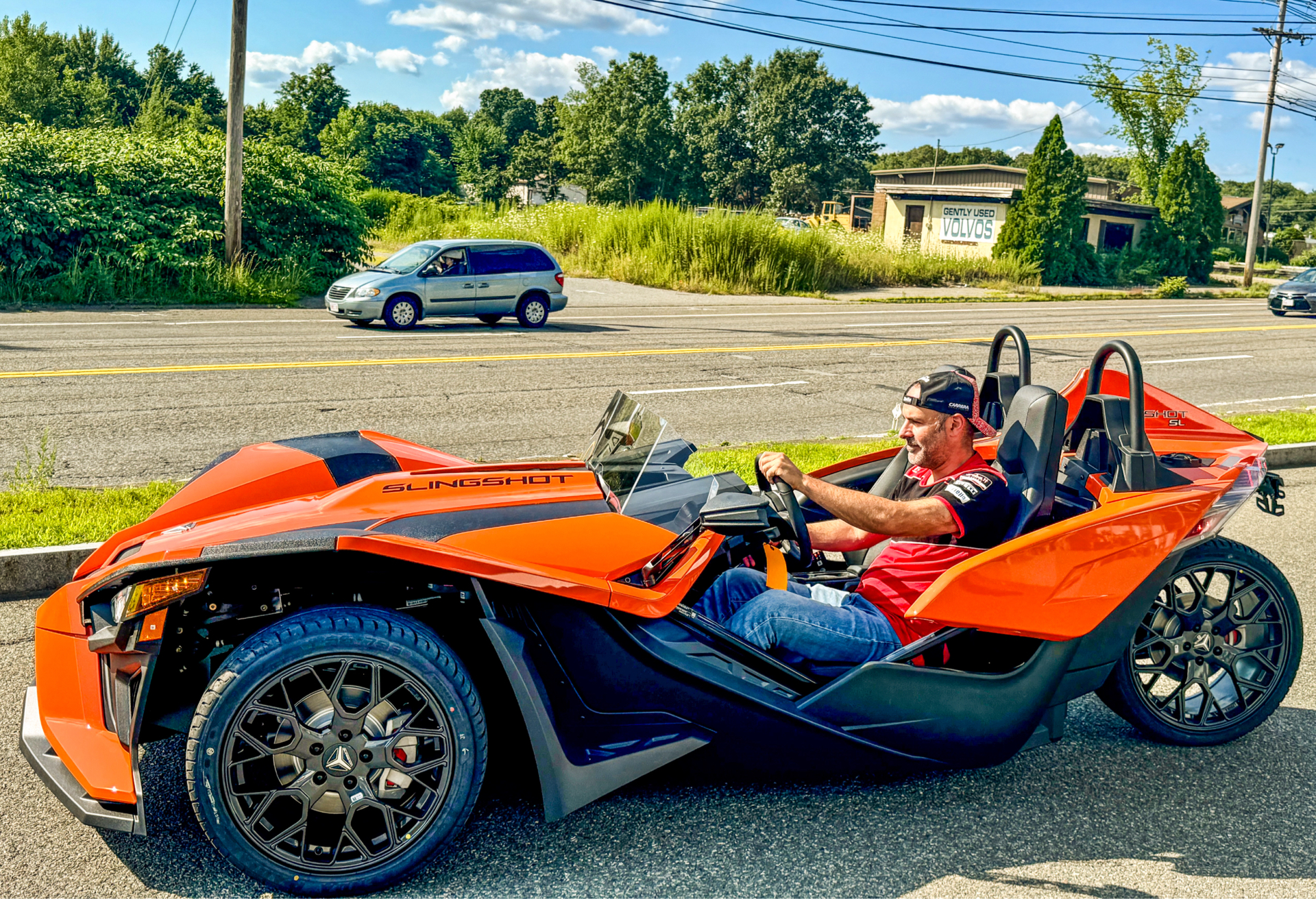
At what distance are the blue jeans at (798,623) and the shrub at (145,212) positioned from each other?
18.2 metres

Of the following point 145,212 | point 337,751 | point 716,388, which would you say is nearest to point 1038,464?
point 337,751

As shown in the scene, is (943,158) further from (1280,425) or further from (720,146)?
(1280,425)

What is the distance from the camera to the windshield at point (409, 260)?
1720 cm

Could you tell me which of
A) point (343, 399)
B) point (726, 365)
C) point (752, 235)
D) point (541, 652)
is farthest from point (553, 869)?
point (752, 235)

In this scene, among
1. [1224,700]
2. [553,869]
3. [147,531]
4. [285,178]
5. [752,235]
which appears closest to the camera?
[553,869]

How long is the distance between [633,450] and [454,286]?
580 inches

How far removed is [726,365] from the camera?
13461 millimetres

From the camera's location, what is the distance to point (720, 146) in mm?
89000

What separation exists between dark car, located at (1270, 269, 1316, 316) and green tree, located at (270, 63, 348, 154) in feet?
164

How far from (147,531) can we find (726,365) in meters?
10.7

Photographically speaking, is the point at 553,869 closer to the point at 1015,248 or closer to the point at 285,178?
the point at 285,178

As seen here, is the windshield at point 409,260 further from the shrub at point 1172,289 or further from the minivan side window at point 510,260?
the shrub at point 1172,289

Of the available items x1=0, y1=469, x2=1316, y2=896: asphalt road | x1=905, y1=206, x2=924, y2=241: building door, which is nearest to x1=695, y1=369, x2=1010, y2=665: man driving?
x1=0, y1=469, x2=1316, y2=896: asphalt road

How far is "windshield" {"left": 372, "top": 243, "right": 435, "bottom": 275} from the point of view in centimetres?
1720
